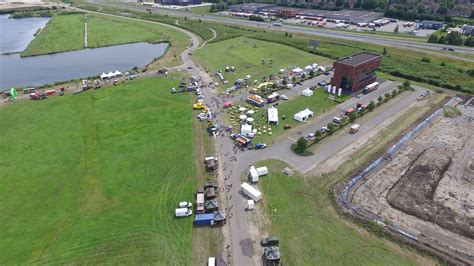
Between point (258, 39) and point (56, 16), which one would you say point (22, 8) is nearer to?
point (56, 16)

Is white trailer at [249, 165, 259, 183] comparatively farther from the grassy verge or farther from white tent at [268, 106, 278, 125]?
white tent at [268, 106, 278, 125]

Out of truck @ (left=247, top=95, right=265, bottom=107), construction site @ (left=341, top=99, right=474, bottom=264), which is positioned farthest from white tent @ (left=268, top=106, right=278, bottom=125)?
construction site @ (left=341, top=99, right=474, bottom=264)

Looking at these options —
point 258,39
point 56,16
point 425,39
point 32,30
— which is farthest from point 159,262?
point 56,16

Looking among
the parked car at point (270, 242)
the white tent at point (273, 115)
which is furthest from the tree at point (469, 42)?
the parked car at point (270, 242)

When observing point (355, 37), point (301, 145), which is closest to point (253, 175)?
point (301, 145)

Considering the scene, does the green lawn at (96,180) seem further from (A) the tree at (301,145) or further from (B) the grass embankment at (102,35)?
(B) the grass embankment at (102,35)
